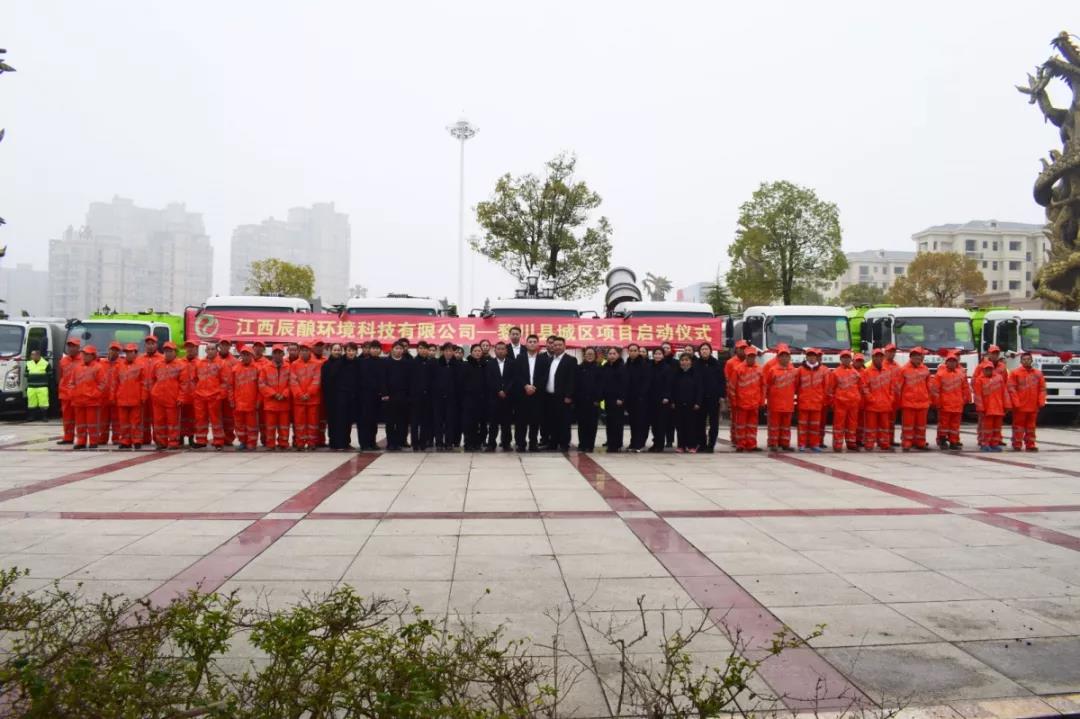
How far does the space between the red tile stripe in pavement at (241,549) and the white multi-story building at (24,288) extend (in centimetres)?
6961

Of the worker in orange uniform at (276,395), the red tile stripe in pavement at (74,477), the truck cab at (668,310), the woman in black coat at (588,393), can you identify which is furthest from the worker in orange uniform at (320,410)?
the truck cab at (668,310)

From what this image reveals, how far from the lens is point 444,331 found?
13.2 m

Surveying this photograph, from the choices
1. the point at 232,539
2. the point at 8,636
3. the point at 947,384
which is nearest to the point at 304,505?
the point at 232,539

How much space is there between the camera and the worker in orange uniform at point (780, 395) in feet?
37.2

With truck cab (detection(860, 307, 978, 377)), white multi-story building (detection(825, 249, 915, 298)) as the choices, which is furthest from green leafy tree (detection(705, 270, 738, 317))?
white multi-story building (detection(825, 249, 915, 298))

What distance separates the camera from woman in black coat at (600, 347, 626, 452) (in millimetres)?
11172

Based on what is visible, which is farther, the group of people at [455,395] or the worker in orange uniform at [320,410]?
the worker in orange uniform at [320,410]

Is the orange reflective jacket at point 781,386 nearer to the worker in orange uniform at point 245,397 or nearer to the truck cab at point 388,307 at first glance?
the truck cab at point 388,307

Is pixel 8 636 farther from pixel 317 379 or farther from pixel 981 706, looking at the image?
pixel 317 379

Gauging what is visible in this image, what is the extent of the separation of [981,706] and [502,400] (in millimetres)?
8420

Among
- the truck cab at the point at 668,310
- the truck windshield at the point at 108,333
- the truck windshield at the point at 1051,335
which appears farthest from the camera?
the truck windshield at the point at 1051,335

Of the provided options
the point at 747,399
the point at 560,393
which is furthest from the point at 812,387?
the point at 560,393

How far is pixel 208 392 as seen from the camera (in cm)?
1102

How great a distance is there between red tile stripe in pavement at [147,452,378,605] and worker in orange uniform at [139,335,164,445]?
4490 millimetres
